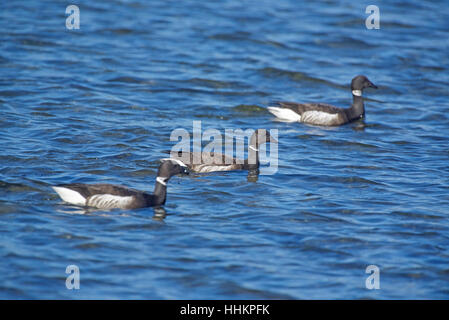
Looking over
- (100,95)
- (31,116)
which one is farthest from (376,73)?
(31,116)

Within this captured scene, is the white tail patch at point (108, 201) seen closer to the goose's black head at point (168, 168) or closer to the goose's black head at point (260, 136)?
the goose's black head at point (168, 168)

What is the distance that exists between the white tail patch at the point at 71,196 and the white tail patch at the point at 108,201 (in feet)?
0.40

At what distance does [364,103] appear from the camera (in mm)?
18859

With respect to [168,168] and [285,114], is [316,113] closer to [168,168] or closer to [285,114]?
[285,114]

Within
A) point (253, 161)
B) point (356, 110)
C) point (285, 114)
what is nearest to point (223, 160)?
point (253, 161)

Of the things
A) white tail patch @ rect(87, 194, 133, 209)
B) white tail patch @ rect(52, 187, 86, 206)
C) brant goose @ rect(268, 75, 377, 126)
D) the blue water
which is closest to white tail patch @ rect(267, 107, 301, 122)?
brant goose @ rect(268, 75, 377, 126)

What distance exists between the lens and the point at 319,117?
54.4 ft

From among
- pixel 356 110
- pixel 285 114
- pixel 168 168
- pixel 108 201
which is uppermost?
pixel 356 110

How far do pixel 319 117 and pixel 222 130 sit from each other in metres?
Answer: 2.31

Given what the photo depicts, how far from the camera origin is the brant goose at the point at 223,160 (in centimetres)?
1341

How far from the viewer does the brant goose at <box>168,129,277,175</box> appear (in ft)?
44.0

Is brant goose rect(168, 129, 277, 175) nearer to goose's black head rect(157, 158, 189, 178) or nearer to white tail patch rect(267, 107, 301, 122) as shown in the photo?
goose's black head rect(157, 158, 189, 178)
